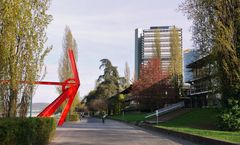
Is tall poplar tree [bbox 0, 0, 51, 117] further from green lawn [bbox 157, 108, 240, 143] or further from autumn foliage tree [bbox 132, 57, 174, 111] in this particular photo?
autumn foliage tree [bbox 132, 57, 174, 111]

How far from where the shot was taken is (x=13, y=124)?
11.9m

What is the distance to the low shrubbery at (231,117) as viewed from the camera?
2827 cm

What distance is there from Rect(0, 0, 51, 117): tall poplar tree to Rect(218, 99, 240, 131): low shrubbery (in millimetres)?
17043

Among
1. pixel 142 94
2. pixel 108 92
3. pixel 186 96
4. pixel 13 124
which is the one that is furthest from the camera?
pixel 108 92

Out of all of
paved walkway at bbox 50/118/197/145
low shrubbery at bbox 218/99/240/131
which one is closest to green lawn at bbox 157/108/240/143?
low shrubbery at bbox 218/99/240/131

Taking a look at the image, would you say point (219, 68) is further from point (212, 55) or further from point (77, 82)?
point (77, 82)

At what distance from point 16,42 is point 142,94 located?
2303 inches

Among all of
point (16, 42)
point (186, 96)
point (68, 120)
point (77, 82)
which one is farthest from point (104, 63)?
point (16, 42)

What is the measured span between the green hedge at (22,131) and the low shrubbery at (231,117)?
15.5m

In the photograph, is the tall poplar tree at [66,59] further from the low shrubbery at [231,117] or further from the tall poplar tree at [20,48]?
the tall poplar tree at [20,48]

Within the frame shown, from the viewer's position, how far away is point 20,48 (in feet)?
47.4

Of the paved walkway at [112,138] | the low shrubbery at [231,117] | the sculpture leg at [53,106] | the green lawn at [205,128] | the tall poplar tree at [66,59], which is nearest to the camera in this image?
the paved walkway at [112,138]

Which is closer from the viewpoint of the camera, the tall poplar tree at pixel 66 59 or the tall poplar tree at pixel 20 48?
the tall poplar tree at pixel 20 48

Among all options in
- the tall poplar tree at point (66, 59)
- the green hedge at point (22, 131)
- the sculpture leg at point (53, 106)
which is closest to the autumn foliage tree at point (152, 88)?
the tall poplar tree at point (66, 59)
